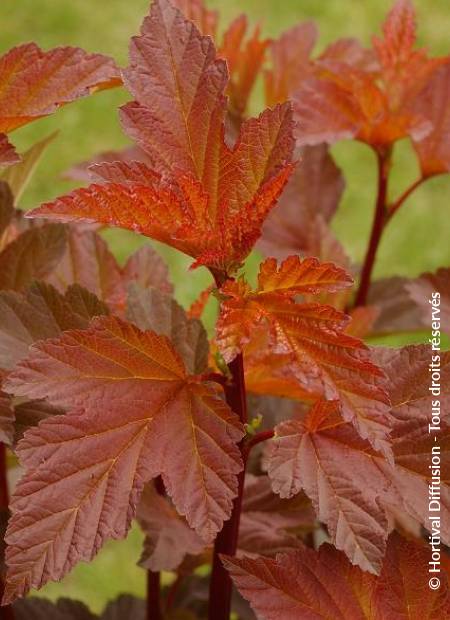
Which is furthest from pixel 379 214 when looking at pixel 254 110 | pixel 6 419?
pixel 254 110

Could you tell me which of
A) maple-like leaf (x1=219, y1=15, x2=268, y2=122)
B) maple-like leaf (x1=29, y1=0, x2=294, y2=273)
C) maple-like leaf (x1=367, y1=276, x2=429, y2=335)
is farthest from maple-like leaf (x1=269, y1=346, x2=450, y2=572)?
maple-like leaf (x1=219, y1=15, x2=268, y2=122)

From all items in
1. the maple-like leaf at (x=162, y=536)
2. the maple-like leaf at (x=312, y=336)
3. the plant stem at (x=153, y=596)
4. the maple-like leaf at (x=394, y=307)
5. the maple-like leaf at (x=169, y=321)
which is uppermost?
the maple-like leaf at (x=394, y=307)

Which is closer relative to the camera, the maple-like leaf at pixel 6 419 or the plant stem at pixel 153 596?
the maple-like leaf at pixel 6 419

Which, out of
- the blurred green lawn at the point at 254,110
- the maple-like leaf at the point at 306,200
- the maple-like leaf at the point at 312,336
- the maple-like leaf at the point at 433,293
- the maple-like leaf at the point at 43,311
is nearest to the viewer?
the maple-like leaf at the point at 312,336

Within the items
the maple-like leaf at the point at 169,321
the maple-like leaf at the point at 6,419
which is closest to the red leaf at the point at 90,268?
Result: the maple-like leaf at the point at 169,321

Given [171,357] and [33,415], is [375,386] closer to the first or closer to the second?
[171,357]

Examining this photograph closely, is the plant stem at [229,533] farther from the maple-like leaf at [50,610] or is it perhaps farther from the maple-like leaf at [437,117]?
the maple-like leaf at [437,117]
